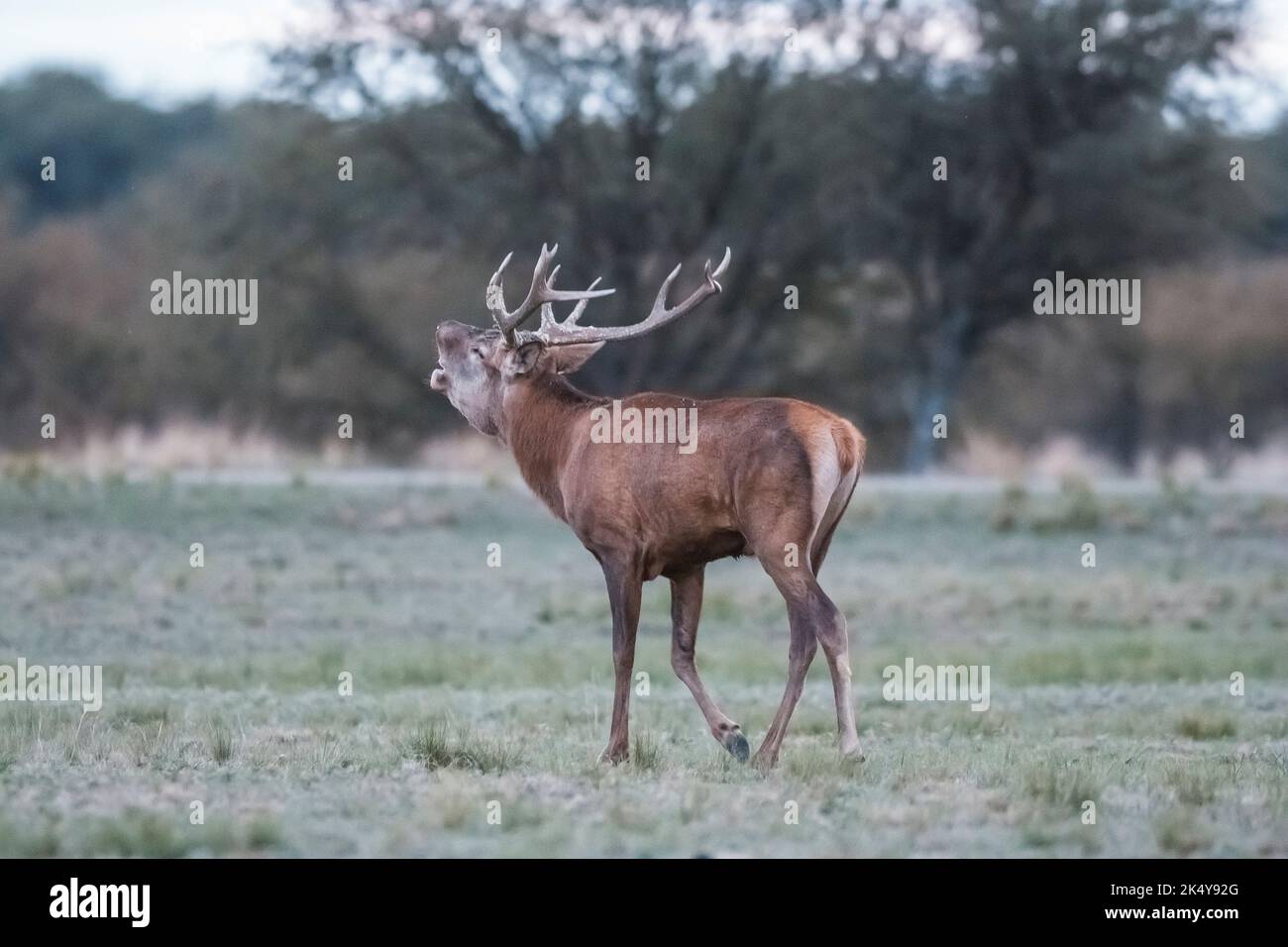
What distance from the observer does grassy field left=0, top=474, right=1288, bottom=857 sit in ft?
30.3

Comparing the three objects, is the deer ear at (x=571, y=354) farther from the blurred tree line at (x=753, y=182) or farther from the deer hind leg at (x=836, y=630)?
Result: the blurred tree line at (x=753, y=182)

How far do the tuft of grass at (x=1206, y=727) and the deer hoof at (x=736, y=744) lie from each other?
361 cm

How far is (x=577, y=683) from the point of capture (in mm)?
16406

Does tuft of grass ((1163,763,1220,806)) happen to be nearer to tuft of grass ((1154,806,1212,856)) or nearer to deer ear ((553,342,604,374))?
tuft of grass ((1154,806,1212,856))

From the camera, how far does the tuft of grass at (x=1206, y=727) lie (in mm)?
13312

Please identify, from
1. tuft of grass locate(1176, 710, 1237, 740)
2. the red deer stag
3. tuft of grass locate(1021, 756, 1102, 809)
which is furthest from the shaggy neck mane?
tuft of grass locate(1176, 710, 1237, 740)

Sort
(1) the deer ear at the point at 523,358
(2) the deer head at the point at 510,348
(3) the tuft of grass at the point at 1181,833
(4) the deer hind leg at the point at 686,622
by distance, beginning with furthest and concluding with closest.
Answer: (1) the deer ear at the point at 523,358, (2) the deer head at the point at 510,348, (4) the deer hind leg at the point at 686,622, (3) the tuft of grass at the point at 1181,833

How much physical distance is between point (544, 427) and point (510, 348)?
22.6 inches

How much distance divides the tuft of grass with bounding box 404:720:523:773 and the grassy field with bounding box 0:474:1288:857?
24 millimetres

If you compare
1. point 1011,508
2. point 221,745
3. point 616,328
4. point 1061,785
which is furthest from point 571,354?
point 1011,508

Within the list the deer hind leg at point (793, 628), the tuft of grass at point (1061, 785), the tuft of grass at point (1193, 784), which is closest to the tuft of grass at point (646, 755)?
the deer hind leg at point (793, 628)

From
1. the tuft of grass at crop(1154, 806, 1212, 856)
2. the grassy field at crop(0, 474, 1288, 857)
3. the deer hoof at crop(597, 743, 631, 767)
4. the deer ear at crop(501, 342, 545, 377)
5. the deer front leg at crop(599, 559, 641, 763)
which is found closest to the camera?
the tuft of grass at crop(1154, 806, 1212, 856)

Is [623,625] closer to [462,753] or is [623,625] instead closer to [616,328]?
[462,753]

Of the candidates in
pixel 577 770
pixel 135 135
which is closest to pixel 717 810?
pixel 577 770
